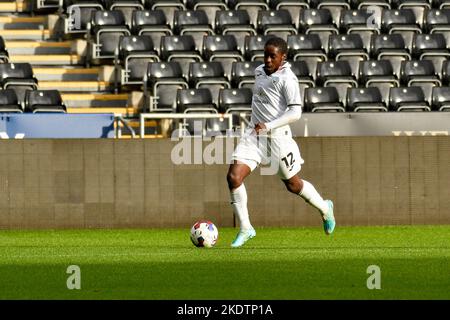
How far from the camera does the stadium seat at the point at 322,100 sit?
25295 mm

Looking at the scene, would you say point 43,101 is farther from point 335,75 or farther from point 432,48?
point 432,48

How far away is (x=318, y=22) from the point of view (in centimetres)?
2856

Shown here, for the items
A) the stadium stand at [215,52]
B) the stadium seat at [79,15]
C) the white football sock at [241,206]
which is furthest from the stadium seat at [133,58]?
the white football sock at [241,206]

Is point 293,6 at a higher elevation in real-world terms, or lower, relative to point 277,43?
higher

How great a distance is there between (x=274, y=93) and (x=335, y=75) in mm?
10532

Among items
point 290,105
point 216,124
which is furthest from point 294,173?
point 216,124

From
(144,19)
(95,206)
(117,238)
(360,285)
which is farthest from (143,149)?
(360,285)

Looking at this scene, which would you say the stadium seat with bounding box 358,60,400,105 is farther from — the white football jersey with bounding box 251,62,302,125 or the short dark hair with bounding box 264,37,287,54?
the short dark hair with bounding box 264,37,287,54

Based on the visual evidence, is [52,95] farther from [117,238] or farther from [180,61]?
[117,238]

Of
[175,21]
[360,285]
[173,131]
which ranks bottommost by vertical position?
[360,285]

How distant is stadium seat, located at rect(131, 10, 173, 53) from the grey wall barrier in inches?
262

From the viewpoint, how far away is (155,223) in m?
21.5

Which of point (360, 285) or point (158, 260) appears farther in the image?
point (158, 260)

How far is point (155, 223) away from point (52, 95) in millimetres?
4318
